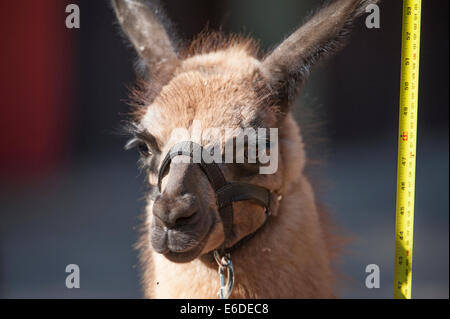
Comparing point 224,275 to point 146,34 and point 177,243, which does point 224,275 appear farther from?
point 146,34

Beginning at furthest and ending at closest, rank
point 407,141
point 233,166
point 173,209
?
point 233,166, point 407,141, point 173,209

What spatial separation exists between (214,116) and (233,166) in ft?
0.73

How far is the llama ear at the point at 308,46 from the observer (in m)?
2.21

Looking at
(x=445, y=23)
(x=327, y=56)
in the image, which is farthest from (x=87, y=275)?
(x=445, y=23)

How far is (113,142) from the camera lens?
7703 mm

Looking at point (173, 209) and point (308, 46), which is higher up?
point (308, 46)

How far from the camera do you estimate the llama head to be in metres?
2.03

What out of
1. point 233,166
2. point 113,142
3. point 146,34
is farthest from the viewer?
point 113,142

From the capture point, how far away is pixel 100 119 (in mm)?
7156

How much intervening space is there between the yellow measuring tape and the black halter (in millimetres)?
591

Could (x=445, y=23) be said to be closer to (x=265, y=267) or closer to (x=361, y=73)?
(x=361, y=73)

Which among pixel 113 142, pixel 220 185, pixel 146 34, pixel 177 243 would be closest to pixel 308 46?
pixel 220 185

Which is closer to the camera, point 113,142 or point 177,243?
point 177,243
